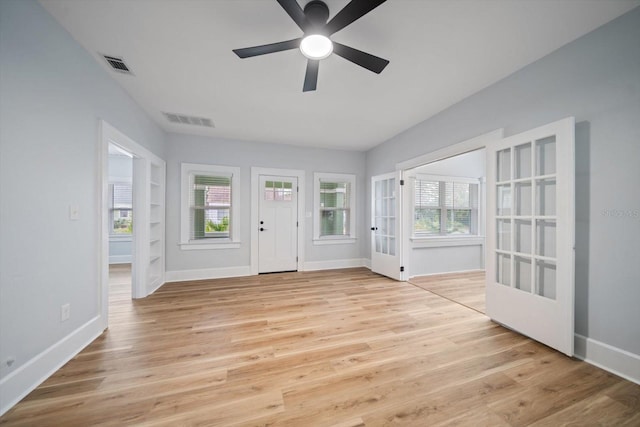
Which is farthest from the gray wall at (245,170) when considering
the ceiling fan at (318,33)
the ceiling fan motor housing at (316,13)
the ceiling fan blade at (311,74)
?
the ceiling fan motor housing at (316,13)

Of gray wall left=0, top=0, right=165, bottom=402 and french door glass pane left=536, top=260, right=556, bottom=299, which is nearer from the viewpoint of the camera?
gray wall left=0, top=0, right=165, bottom=402

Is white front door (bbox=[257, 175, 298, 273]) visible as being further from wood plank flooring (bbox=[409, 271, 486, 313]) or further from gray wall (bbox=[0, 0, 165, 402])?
gray wall (bbox=[0, 0, 165, 402])

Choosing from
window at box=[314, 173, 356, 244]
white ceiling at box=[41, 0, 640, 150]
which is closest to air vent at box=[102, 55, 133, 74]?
white ceiling at box=[41, 0, 640, 150]

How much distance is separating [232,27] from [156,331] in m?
2.91

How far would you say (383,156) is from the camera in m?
4.79

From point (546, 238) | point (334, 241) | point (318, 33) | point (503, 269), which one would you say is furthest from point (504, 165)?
point (334, 241)

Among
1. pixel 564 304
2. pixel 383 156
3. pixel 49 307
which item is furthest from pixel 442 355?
pixel 383 156

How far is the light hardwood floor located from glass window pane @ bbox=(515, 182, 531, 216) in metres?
1.24

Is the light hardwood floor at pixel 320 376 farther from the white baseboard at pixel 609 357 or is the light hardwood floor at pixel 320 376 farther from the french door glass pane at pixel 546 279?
the french door glass pane at pixel 546 279

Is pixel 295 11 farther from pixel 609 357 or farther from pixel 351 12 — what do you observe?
pixel 609 357

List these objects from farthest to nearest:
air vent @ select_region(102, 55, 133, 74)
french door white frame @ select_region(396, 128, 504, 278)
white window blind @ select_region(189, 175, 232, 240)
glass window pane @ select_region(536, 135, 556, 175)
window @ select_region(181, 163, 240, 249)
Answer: white window blind @ select_region(189, 175, 232, 240) < window @ select_region(181, 163, 240, 249) < french door white frame @ select_region(396, 128, 504, 278) < air vent @ select_region(102, 55, 133, 74) < glass window pane @ select_region(536, 135, 556, 175)

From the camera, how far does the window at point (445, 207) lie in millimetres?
5098

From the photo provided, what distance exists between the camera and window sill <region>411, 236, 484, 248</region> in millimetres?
4649

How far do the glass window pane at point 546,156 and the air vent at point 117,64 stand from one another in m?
4.03
